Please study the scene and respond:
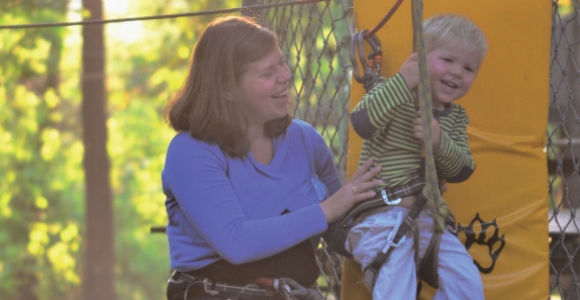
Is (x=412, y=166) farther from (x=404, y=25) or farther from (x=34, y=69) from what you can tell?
(x=34, y=69)

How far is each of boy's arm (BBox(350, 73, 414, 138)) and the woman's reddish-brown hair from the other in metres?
0.31

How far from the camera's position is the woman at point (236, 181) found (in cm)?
198

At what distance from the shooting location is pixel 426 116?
1.74m

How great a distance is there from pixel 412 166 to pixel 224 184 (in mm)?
451

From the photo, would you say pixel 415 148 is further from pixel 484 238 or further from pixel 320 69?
pixel 320 69

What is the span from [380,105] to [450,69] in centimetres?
19

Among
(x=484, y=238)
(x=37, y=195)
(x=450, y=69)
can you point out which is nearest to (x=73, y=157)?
(x=37, y=195)

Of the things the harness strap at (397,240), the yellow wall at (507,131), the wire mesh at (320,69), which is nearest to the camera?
the harness strap at (397,240)

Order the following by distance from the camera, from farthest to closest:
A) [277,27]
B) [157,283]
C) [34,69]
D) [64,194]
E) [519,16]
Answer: [157,283] → [64,194] → [34,69] → [277,27] → [519,16]

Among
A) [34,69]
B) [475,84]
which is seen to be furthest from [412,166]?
[34,69]

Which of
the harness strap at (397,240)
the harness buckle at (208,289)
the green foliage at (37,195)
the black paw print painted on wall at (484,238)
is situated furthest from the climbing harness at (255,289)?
the green foliage at (37,195)

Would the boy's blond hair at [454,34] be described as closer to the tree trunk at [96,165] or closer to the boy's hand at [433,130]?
the boy's hand at [433,130]

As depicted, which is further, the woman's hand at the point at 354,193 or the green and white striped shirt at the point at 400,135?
the woman's hand at the point at 354,193

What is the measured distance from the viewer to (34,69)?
1092cm
